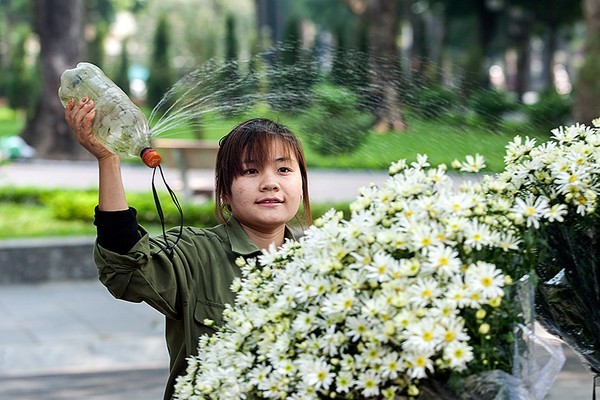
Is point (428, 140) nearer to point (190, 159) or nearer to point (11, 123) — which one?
point (190, 159)

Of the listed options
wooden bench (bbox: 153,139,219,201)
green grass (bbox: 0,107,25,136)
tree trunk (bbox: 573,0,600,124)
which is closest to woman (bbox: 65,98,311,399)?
wooden bench (bbox: 153,139,219,201)

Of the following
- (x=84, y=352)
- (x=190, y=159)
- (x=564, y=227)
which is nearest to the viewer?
(x=564, y=227)

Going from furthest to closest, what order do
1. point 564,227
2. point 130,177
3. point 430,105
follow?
point 130,177 → point 430,105 → point 564,227

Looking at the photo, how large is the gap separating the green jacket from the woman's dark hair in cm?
12

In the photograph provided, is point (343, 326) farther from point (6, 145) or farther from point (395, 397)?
point (6, 145)

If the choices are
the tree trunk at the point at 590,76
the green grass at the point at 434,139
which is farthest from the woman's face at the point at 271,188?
the tree trunk at the point at 590,76

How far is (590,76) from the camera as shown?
17.9 m

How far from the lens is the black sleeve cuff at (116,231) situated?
2.69 m

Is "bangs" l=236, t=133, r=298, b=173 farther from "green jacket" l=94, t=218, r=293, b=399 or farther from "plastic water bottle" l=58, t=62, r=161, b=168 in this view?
"plastic water bottle" l=58, t=62, r=161, b=168

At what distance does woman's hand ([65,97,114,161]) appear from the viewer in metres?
2.66

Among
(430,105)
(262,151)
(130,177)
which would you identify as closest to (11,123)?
(130,177)

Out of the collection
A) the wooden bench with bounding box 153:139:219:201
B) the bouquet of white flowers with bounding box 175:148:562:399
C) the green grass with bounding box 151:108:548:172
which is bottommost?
the bouquet of white flowers with bounding box 175:148:562:399

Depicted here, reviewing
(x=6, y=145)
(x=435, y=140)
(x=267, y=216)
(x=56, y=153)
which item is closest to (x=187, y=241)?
(x=267, y=216)

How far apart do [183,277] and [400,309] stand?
964mm
